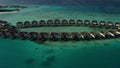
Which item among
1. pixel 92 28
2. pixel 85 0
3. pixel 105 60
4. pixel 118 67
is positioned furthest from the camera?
pixel 85 0

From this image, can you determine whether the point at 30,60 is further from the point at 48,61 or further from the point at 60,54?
the point at 60,54

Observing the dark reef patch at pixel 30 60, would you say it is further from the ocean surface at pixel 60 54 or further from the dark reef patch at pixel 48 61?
the dark reef patch at pixel 48 61

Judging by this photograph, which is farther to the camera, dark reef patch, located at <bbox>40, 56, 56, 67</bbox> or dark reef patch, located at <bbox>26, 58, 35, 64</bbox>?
dark reef patch, located at <bbox>26, 58, 35, 64</bbox>

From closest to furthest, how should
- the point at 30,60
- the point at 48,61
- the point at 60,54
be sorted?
the point at 48,61
the point at 30,60
the point at 60,54

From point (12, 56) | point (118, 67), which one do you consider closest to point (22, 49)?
point (12, 56)

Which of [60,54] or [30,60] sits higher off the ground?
[60,54]

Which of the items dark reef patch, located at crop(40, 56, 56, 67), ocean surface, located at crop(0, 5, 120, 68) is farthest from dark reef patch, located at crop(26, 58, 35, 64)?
dark reef patch, located at crop(40, 56, 56, 67)

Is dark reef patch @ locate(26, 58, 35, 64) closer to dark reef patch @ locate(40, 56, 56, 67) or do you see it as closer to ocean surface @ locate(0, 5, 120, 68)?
ocean surface @ locate(0, 5, 120, 68)

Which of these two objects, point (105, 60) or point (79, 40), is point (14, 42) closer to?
point (79, 40)

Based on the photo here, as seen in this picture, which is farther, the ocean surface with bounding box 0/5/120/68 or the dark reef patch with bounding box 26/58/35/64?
the dark reef patch with bounding box 26/58/35/64

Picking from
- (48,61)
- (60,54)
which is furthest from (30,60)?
(60,54)

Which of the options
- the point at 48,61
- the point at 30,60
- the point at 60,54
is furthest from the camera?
the point at 60,54
